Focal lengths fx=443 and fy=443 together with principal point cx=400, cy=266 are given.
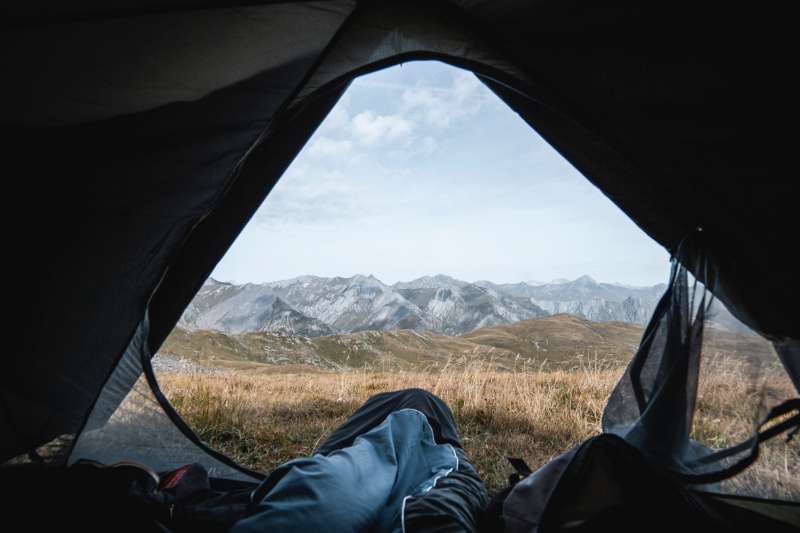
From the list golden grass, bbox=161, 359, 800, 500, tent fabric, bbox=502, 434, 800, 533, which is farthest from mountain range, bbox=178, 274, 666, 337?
tent fabric, bbox=502, 434, 800, 533

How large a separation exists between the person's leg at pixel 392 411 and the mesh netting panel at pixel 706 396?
82cm

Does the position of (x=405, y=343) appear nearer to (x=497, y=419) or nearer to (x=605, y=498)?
(x=497, y=419)

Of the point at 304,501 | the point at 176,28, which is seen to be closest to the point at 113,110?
the point at 176,28

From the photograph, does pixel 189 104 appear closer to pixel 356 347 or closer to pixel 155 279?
pixel 155 279

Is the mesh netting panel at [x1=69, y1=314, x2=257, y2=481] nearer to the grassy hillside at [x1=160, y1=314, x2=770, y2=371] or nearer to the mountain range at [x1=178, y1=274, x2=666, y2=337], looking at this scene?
the grassy hillside at [x1=160, y1=314, x2=770, y2=371]

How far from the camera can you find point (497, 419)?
3658 millimetres

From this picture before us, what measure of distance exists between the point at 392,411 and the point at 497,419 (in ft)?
5.29

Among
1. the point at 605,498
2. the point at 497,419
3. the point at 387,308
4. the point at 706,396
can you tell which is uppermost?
the point at 387,308

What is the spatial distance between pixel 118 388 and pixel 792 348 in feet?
9.96

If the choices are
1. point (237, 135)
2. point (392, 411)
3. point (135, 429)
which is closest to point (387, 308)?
point (392, 411)

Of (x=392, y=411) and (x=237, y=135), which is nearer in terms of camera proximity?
(x=237, y=135)

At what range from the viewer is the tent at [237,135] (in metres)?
1.53

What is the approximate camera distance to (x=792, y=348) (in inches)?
70.6

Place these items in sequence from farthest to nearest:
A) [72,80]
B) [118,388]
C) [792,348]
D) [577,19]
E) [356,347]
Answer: [356,347]
[118,388]
[792,348]
[577,19]
[72,80]
